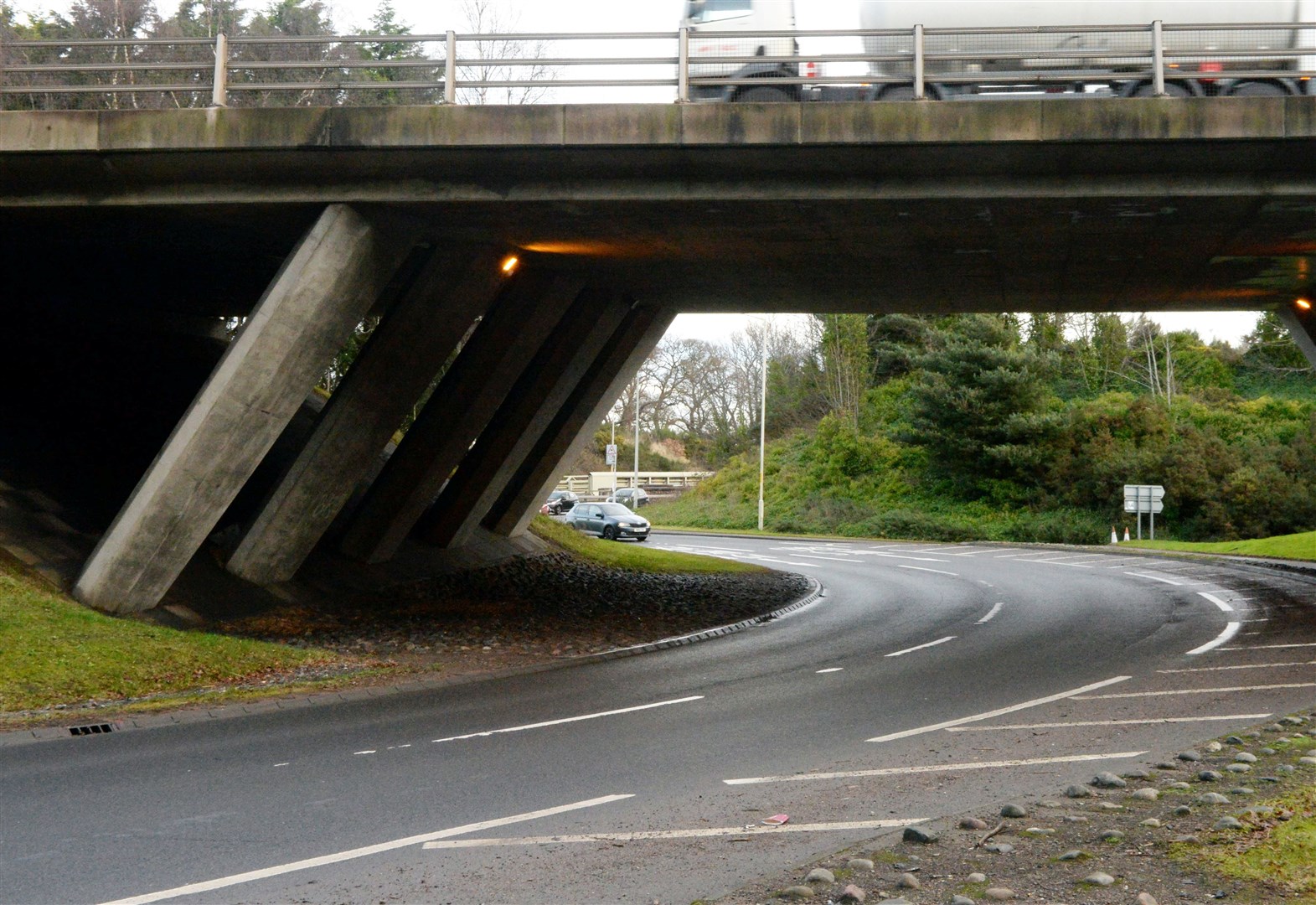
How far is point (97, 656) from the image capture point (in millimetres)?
12227

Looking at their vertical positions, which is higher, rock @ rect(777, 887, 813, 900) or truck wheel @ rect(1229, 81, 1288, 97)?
truck wheel @ rect(1229, 81, 1288, 97)

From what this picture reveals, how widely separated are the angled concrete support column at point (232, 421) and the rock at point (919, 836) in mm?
10772

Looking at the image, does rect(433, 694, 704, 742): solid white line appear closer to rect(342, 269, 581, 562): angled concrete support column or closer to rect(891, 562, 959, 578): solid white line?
rect(342, 269, 581, 562): angled concrete support column

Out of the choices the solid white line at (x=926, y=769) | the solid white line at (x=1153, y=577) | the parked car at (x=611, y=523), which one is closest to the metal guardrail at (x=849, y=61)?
the solid white line at (x=926, y=769)

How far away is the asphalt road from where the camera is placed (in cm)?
612

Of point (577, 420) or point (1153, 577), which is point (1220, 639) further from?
point (577, 420)

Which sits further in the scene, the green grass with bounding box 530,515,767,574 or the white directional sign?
the white directional sign

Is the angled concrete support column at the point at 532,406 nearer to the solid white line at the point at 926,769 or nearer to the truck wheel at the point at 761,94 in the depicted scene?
the truck wheel at the point at 761,94

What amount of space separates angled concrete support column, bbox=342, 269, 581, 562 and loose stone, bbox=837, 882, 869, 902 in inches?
611

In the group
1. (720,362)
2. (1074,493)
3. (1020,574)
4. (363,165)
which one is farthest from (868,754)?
(720,362)

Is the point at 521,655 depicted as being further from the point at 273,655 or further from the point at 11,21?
the point at 11,21

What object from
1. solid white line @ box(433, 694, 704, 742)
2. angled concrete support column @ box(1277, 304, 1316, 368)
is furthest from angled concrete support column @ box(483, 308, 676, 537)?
solid white line @ box(433, 694, 704, 742)

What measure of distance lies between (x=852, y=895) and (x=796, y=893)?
0.27 m

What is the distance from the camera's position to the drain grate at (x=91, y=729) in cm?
1030
